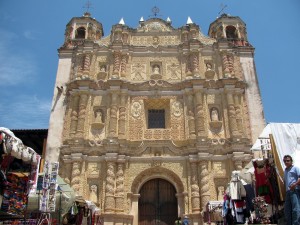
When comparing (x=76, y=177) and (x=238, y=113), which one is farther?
(x=238, y=113)

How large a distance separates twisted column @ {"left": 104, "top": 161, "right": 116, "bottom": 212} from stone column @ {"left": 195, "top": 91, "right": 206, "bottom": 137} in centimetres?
468

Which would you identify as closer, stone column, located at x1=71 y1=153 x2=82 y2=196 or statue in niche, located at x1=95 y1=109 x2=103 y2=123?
stone column, located at x1=71 y1=153 x2=82 y2=196

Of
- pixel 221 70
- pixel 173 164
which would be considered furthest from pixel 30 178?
pixel 221 70

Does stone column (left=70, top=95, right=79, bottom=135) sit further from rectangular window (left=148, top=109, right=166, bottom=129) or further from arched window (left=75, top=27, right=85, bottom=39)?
arched window (left=75, top=27, right=85, bottom=39)

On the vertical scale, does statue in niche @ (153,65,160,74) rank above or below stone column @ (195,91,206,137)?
above

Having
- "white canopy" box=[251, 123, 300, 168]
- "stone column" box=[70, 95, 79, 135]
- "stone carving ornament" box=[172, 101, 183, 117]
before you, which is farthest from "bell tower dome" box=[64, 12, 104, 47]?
"white canopy" box=[251, 123, 300, 168]

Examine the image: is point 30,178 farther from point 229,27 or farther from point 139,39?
point 229,27

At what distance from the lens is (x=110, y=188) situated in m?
14.9

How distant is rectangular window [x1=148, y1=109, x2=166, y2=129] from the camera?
17578mm

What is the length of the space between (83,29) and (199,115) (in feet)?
33.3

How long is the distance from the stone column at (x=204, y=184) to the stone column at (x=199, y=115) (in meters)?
1.65

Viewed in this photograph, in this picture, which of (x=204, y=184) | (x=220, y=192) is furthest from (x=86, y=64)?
(x=220, y=192)

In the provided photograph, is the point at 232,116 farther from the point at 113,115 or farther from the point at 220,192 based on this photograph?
the point at 113,115

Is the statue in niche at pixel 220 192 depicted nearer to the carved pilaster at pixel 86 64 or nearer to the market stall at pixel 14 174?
the market stall at pixel 14 174
